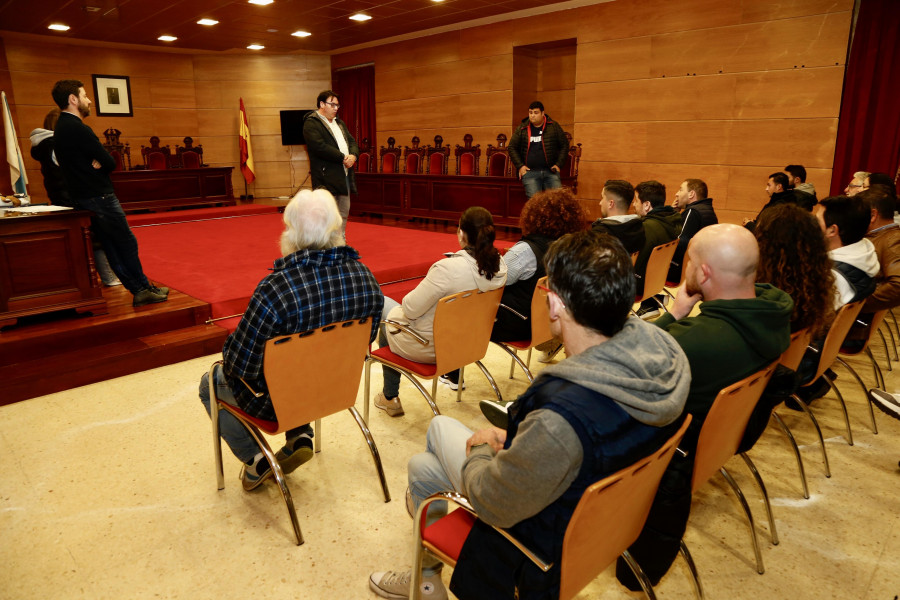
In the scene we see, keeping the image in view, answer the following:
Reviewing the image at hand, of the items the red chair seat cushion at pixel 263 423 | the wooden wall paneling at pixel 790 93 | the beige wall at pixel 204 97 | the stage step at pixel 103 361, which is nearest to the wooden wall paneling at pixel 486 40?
the wooden wall paneling at pixel 790 93

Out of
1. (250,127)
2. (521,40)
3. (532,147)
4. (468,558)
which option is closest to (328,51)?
(250,127)

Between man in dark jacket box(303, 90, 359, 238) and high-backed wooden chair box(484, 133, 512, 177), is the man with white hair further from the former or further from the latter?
high-backed wooden chair box(484, 133, 512, 177)

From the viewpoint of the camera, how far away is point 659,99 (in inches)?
292

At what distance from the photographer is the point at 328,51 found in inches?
452

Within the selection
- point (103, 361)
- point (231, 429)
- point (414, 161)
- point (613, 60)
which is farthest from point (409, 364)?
point (414, 161)

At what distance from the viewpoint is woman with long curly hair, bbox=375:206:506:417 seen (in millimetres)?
2445

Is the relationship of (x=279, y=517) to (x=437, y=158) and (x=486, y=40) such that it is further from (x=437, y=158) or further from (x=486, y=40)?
(x=486, y=40)

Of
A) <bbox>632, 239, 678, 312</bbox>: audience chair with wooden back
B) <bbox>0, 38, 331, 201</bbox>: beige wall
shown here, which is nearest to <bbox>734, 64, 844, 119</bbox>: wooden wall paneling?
<bbox>632, 239, 678, 312</bbox>: audience chair with wooden back

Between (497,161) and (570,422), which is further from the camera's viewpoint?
(497,161)

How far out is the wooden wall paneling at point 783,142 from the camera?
629 centimetres

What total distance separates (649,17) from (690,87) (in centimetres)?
108

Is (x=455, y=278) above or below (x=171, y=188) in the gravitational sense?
below

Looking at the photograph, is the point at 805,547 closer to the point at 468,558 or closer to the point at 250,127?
the point at 468,558

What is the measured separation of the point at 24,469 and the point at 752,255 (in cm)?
278
